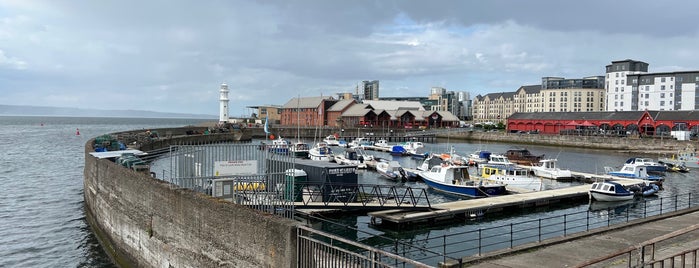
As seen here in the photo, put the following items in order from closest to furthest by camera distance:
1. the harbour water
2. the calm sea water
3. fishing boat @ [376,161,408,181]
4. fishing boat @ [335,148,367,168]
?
the calm sea water < the harbour water < fishing boat @ [376,161,408,181] < fishing boat @ [335,148,367,168]

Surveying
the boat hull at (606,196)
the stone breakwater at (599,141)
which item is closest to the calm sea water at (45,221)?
the boat hull at (606,196)

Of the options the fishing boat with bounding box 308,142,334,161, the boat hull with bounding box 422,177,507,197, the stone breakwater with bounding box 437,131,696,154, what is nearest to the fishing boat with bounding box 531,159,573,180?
the boat hull with bounding box 422,177,507,197

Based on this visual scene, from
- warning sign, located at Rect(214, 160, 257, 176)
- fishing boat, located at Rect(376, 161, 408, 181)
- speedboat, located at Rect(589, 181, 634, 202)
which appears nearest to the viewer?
warning sign, located at Rect(214, 160, 257, 176)

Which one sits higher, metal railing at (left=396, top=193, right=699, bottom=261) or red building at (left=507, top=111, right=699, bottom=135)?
red building at (left=507, top=111, right=699, bottom=135)

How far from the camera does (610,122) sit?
110 meters

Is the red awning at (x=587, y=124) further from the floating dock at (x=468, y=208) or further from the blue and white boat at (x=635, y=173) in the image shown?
the floating dock at (x=468, y=208)

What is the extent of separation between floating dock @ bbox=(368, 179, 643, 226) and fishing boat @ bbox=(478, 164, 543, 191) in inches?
162

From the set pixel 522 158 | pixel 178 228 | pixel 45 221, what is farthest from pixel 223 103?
pixel 178 228

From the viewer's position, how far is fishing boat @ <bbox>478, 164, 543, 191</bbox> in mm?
42969

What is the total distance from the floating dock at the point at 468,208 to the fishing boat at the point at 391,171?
1612 cm

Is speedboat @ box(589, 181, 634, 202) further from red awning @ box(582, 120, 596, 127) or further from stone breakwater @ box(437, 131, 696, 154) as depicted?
red awning @ box(582, 120, 596, 127)

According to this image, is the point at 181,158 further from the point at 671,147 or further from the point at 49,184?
the point at 671,147

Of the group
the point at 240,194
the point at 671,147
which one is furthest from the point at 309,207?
the point at 671,147

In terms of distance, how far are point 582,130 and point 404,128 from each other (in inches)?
1782
